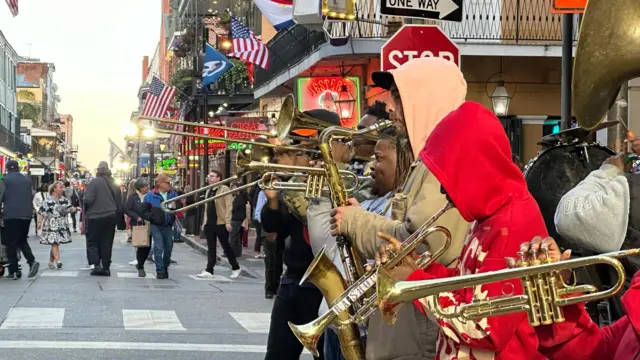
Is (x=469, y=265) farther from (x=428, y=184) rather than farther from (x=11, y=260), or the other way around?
(x=11, y=260)

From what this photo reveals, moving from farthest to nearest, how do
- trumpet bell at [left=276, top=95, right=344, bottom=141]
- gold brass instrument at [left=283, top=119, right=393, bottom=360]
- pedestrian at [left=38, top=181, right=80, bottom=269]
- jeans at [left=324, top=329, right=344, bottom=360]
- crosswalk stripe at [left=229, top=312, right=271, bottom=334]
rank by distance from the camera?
pedestrian at [left=38, top=181, right=80, bottom=269] → crosswalk stripe at [left=229, top=312, right=271, bottom=334] → jeans at [left=324, top=329, right=344, bottom=360] → trumpet bell at [left=276, top=95, right=344, bottom=141] → gold brass instrument at [left=283, top=119, right=393, bottom=360]

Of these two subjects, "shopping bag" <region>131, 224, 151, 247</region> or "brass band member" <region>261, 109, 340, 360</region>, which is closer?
"brass band member" <region>261, 109, 340, 360</region>

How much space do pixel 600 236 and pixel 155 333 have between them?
22.9 feet

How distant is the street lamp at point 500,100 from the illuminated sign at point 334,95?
3.00 meters

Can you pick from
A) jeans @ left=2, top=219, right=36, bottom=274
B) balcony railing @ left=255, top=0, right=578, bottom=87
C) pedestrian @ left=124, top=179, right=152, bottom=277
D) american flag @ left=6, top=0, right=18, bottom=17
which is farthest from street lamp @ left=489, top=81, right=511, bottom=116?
american flag @ left=6, top=0, right=18, bottom=17

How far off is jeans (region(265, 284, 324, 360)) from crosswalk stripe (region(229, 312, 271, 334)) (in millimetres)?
4710

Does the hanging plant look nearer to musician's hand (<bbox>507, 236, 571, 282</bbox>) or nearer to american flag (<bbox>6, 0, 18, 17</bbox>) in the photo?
american flag (<bbox>6, 0, 18, 17</bbox>)

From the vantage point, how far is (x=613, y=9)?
294 centimetres

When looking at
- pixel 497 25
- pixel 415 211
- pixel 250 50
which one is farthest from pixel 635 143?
pixel 250 50

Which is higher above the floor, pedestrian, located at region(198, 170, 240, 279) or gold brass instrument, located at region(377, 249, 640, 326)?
gold brass instrument, located at region(377, 249, 640, 326)

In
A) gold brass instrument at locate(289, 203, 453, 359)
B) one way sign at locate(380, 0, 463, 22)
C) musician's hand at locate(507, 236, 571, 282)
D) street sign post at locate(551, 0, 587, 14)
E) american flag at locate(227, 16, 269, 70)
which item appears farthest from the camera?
american flag at locate(227, 16, 269, 70)

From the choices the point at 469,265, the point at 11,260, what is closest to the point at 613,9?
the point at 469,265

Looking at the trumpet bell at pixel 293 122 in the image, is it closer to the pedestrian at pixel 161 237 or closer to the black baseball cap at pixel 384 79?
the black baseball cap at pixel 384 79

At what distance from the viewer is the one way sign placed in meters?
8.96
